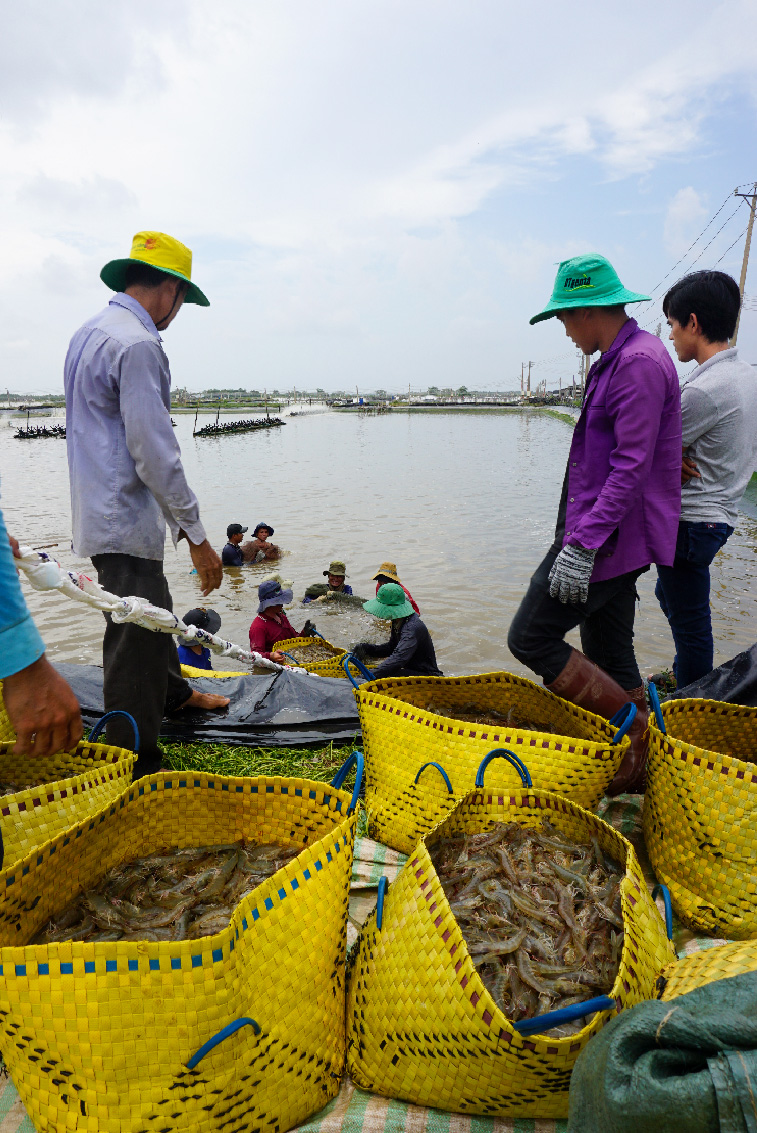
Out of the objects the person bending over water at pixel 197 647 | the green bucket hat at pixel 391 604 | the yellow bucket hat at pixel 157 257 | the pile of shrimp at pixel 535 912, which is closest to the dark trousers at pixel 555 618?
the pile of shrimp at pixel 535 912

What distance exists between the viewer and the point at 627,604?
3.30m

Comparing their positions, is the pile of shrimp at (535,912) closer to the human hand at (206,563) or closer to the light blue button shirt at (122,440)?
the human hand at (206,563)

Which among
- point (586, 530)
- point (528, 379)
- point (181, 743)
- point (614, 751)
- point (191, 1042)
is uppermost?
point (528, 379)

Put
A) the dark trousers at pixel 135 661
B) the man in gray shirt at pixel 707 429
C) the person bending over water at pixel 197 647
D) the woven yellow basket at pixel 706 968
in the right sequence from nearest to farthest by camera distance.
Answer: the woven yellow basket at pixel 706 968, the dark trousers at pixel 135 661, the man in gray shirt at pixel 707 429, the person bending over water at pixel 197 647

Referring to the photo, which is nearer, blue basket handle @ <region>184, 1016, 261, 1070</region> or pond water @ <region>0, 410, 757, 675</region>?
blue basket handle @ <region>184, 1016, 261, 1070</region>

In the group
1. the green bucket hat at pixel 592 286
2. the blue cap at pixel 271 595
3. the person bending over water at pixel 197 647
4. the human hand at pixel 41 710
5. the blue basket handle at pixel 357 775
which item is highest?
A: the green bucket hat at pixel 592 286

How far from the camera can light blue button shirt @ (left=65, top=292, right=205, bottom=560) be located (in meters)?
3.04

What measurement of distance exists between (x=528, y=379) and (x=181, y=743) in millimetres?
138332

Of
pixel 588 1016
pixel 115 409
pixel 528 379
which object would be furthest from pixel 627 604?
pixel 528 379

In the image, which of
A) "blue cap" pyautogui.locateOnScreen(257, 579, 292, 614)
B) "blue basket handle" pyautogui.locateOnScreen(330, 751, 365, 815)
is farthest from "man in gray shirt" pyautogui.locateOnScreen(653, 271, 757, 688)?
"blue cap" pyautogui.locateOnScreen(257, 579, 292, 614)

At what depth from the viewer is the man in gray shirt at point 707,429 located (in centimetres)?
358

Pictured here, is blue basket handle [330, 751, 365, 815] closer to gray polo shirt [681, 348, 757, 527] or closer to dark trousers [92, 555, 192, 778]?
dark trousers [92, 555, 192, 778]

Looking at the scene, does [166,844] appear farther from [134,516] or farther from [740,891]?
[740,891]

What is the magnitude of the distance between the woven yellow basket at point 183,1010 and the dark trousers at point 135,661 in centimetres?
140
